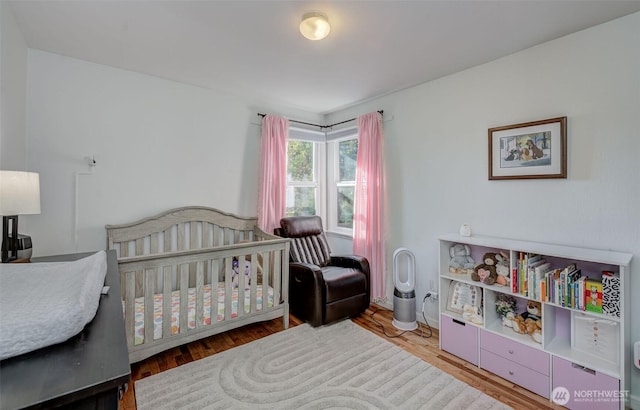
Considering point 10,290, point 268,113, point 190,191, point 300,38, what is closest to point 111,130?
point 190,191

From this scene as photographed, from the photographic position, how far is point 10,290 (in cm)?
80

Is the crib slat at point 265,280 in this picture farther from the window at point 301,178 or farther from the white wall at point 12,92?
the white wall at point 12,92

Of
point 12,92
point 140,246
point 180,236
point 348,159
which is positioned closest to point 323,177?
point 348,159

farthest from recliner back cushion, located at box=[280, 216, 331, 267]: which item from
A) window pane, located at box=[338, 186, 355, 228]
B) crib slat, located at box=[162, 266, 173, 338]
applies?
crib slat, located at box=[162, 266, 173, 338]

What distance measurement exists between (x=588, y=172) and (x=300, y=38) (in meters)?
2.11

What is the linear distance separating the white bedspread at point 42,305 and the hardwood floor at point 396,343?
122 cm

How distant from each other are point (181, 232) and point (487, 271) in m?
2.71

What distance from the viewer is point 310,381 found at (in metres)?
1.90

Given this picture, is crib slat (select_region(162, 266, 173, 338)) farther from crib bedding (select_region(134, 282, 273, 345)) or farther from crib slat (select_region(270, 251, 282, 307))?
crib slat (select_region(270, 251, 282, 307))

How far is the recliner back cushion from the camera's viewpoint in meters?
3.06

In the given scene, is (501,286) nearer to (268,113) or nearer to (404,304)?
(404,304)

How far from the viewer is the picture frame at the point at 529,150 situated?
1.94 m

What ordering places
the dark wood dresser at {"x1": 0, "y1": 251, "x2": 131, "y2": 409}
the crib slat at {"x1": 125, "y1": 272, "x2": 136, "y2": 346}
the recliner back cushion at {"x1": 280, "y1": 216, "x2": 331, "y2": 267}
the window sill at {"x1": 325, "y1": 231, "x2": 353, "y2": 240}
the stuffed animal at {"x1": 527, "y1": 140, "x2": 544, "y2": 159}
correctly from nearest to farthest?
the dark wood dresser at {"x1": 0, "y1": 251, "x2": 131, "y2": 409}, the crib slat at {"x1": 125, "y1": 272, "x2": 136, "y2": 346}, the stuffed animal at {"x1": 527, "y1": 140, "x2": 544, "y2": 159}, the recliner back cushion at {"x1": 280, "y1": 216, "x2": 331, "y2": 267}, the window sill at {"x1": 325, "y1": 231, "x2": 353, "y2": 240}

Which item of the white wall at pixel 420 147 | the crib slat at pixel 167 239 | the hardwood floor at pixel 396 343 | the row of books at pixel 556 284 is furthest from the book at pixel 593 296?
the crib slat at pixel 167 239
